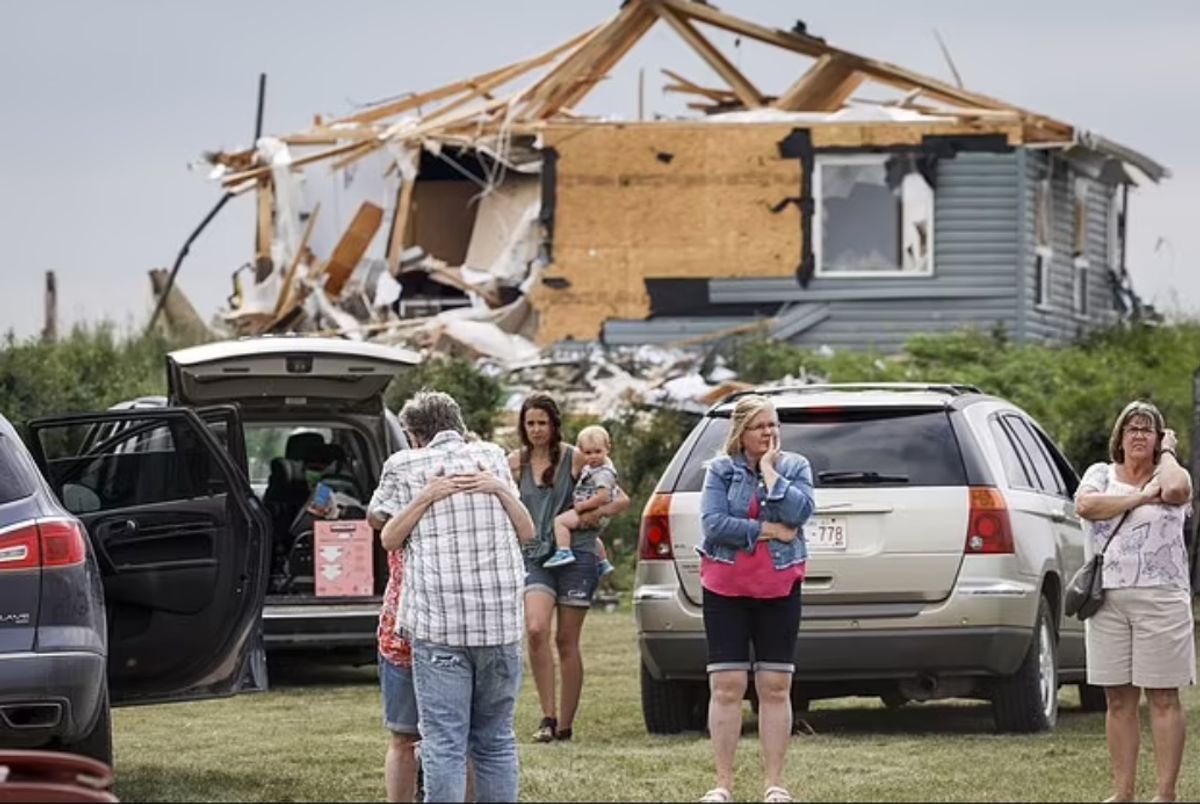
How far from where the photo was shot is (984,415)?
13914mm

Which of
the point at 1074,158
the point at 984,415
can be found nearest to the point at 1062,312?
the point at 1074,158

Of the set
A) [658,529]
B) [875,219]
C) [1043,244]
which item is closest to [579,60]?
[875,219]

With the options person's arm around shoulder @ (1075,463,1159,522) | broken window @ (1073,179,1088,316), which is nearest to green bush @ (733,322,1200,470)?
broken window @ (1073,179,1088,316)

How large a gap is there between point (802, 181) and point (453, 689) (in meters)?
26.9

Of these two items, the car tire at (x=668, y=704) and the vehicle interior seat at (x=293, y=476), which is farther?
the vehicle interior seat at (x=293, y=476)

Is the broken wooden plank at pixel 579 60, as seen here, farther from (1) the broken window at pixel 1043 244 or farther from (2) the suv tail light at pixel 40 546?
(2) the suv tail light at pixel 40 546

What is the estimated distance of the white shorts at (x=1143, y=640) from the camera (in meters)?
10.6

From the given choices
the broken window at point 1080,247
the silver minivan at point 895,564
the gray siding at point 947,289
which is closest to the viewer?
the silver minivan at point 895,564

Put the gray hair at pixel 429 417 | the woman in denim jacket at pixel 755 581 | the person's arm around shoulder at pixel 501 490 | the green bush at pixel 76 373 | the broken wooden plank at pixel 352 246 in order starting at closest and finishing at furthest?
the person's arm around shoulder at pixel 501 490 < the gray hair at pixel 429 417 < the woman in denim jacket at pixel 755 581 < the green bush at pixel 76 373 < the broken wooden plank at pixel 352 246

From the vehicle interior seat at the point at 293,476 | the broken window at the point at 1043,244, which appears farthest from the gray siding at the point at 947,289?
the vehicle interior seat at the point at 293,476

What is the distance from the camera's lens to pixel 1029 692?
44.2ft

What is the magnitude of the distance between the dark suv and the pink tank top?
2.30m

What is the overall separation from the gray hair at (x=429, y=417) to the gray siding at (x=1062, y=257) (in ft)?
90.3

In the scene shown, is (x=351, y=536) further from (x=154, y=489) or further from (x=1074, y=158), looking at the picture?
(x=1074, y=158)
